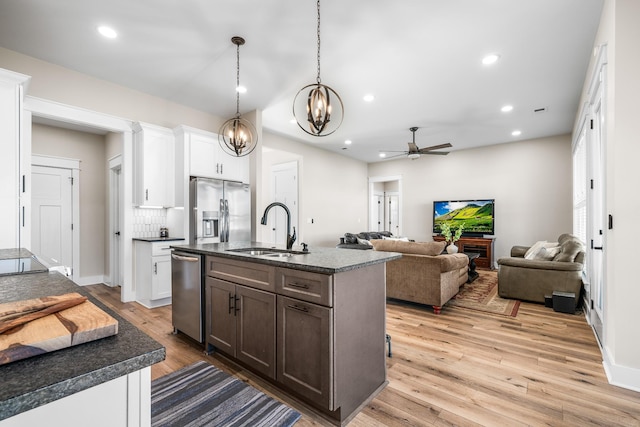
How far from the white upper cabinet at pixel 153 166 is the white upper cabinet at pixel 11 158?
59.6 inches

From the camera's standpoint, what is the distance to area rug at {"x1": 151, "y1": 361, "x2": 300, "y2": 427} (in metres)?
1.70

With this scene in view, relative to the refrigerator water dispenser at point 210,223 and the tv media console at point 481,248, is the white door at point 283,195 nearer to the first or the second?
the refrigerator water dispenser at point 210,223

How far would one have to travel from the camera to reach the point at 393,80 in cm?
388

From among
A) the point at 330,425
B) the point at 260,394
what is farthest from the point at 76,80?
the point at 330,425

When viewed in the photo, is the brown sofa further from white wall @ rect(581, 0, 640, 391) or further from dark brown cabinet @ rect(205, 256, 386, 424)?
dark brown cabinet @ rect(205, 256, 386, 424)

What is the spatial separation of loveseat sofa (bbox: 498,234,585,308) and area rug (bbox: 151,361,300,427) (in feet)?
12.4

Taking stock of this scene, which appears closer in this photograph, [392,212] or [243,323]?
[243,323]

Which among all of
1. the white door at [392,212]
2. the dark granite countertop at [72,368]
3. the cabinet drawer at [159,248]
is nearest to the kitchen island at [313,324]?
the dark granite countertop at [72,368]

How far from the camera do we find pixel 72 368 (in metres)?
0.56

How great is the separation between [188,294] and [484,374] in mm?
2511

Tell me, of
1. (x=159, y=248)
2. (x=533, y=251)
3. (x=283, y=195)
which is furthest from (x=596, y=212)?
(x=283, y=195)

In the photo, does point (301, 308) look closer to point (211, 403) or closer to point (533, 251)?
point (211, 403)

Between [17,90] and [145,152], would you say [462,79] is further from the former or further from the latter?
[17,90]

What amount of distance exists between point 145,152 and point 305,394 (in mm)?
3795
